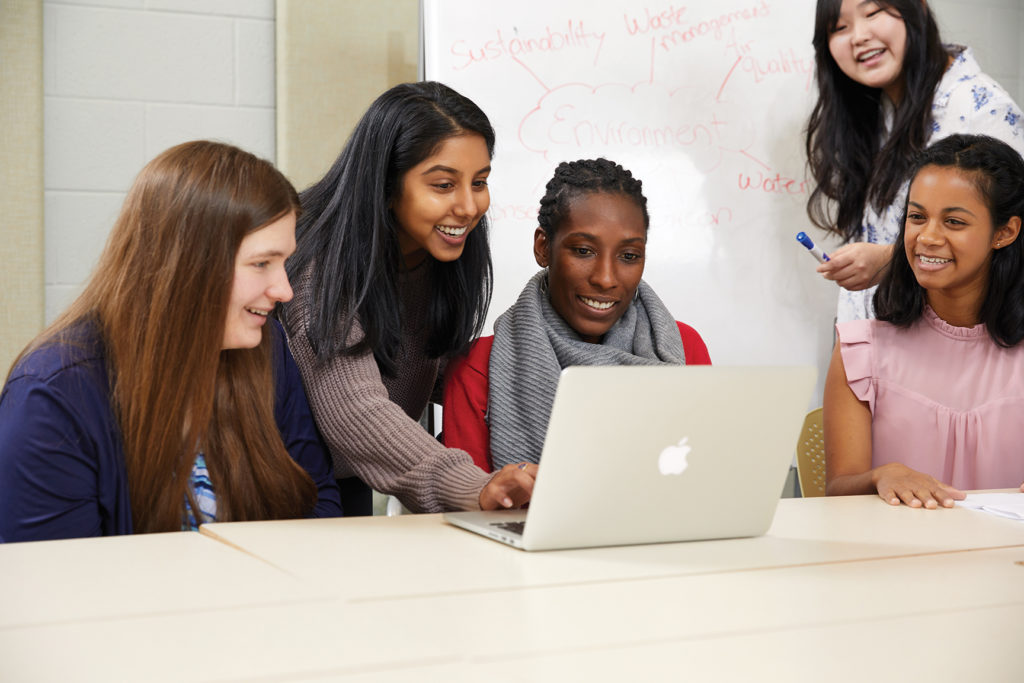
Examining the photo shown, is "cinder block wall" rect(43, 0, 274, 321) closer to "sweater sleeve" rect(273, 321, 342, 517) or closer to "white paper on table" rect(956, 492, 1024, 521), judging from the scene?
"sweater sleeve" rect(273, 321, 342, 517)

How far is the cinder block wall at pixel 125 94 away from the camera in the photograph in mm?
2207

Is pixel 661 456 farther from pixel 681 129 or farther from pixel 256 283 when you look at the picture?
pixel 681 129

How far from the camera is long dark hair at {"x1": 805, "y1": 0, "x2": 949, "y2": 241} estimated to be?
2.32m

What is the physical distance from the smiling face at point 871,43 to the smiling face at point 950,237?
26.4 inches

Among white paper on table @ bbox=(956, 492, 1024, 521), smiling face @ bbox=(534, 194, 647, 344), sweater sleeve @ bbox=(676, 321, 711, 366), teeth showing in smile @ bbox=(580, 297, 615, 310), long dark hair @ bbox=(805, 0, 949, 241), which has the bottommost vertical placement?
white paper on table @ bbox=(956, 492, 1024, 521)

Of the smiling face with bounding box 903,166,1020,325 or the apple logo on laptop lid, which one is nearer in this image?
the apple logo on laptop lid

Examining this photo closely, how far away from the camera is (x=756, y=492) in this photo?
43.6 inches

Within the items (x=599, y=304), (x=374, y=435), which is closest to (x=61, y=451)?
(x=374, y=435)

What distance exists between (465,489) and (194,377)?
0.37 meters

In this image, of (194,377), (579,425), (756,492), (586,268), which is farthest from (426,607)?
(586,268)

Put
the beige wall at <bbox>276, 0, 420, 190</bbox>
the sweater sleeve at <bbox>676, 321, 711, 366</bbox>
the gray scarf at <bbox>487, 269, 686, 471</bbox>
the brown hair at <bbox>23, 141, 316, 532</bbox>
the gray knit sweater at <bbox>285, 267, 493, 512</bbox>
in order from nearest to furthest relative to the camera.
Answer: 1. the brown hair at <bbox>23, 141, 316, 532</bbox>
2. the gray knit sweater at <bbox>285, 267, 493, 512</bbox>
3. the gray scarf at <bbox>487, 269, 686, 471</bbox>
4. the sweater sleeve at <bbox>676, 321, 711, 366</bbox>
5. the beige wall at <bbox>276, 0, 420, 190</bbox>

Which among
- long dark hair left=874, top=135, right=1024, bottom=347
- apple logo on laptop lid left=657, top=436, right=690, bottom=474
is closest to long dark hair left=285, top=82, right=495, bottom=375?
apple logo on laptop lid left=657, top=436, right=690, bottom=474

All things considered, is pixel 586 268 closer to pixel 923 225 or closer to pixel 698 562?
pixel 923 225

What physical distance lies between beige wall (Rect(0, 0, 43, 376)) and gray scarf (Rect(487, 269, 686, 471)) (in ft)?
3.52
